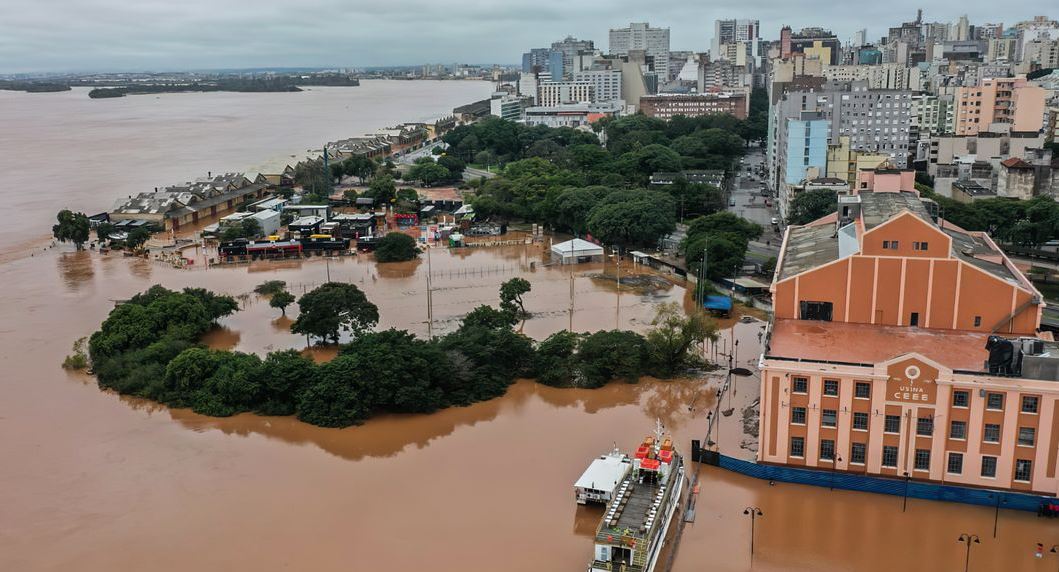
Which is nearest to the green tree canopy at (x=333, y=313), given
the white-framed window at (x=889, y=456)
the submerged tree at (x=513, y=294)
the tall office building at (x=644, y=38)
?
the submerged tree at (x=513, y=294)

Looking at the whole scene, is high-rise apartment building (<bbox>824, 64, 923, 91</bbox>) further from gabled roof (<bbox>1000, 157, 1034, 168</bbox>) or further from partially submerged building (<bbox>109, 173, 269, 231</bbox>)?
partially submerged building (<bbox>109, 173, 269, 231</bbox>)

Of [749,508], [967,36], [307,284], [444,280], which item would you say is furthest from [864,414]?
[967,36]

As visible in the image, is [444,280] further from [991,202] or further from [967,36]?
Answer: [967,36]

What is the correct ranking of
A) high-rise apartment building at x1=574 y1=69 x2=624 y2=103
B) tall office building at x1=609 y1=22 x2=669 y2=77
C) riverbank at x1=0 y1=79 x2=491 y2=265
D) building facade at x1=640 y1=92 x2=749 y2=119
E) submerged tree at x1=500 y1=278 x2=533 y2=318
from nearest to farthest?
1. submerged tree at x1=500 y1=278 x2=533 y2=318
2. riverbank at x1=0 y1=79 x2=491 y2=265
3. building facade at x1=640 y1=92 x2=749 y2=119
4. high-rise apartment building at x1=574 y1=69 x2=624 y2=103
5. tall office building at x1=609 y1=22 x2=669 y2=77

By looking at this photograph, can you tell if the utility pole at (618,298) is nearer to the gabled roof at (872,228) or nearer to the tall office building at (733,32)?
the gabled roof at (872,228)

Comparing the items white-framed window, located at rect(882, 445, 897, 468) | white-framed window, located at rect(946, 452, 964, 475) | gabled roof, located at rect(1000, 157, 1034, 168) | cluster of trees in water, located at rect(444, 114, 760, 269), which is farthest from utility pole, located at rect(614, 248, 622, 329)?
gabled roof, located at rect(1000, 157, 1034, 168)

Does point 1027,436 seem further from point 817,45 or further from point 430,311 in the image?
point 817,45
